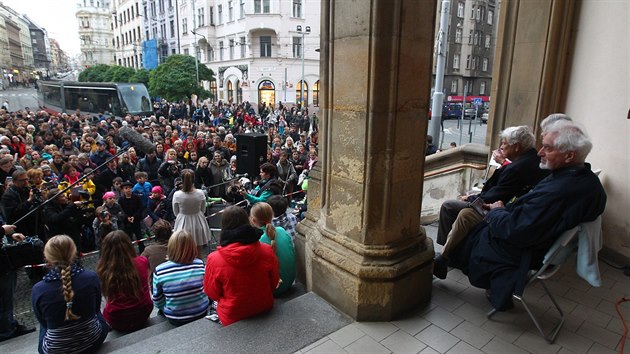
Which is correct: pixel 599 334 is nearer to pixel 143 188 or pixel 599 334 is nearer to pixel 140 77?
pixel 143 188

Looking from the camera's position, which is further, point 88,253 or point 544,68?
point 88,253

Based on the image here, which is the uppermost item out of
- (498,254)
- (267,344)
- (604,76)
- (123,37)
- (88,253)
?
(123,37)

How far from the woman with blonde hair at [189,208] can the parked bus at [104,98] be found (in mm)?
17735

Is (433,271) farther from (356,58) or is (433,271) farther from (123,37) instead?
(123,37)

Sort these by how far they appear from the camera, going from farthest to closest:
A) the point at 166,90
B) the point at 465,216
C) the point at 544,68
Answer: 1. the point at 166,90
2. the point at 544,68
3. the point at 465,216

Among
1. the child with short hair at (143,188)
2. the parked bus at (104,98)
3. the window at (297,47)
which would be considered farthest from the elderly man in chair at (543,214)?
the window at (297,47)

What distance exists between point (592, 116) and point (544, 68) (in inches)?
33.1

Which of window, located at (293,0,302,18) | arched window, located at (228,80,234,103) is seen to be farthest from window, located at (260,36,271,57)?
arched window, located at (228,80,234,103)

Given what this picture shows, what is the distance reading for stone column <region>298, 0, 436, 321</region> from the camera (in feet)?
8.93

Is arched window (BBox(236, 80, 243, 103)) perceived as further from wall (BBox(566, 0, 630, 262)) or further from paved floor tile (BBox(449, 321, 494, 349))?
paved floor tile (BBox(449, 321, 494, 349))

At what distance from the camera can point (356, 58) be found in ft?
9.17

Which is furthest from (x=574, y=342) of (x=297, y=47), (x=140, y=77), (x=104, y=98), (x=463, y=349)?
(x=140, y=77)

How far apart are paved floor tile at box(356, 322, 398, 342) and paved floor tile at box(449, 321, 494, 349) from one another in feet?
1.51

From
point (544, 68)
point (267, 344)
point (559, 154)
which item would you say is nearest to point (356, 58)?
point (559, 154)
